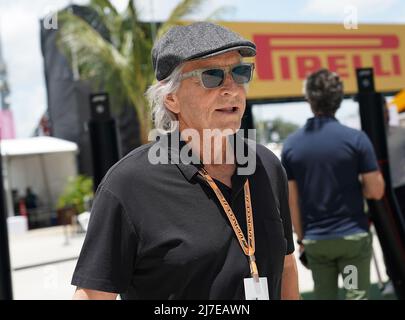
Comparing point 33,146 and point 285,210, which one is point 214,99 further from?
point 33,146

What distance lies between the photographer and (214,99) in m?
1.23

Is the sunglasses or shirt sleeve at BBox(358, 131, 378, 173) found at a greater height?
the sunglasses

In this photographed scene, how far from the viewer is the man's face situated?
1218mm

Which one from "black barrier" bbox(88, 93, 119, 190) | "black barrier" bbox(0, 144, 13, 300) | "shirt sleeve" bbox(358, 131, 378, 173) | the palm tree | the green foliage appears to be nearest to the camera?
"black barrier" bbox(0, 144, 13, 300)

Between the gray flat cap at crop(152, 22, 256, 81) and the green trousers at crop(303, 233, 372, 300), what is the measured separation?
5.40 ft

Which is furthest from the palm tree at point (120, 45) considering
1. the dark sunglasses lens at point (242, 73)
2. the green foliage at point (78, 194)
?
the dark sunglasses lens at point (242, 73)

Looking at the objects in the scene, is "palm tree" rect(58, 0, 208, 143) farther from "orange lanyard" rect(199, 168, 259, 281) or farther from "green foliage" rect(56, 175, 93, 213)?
"orange lanyard" rect(199, 168, 259, 281)

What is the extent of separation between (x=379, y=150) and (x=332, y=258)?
1.22 meters

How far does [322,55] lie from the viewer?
462 inches

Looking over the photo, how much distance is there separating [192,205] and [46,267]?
6039 millimetres

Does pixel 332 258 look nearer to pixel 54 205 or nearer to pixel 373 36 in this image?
pixel 373 36

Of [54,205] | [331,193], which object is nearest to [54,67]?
[54,205]

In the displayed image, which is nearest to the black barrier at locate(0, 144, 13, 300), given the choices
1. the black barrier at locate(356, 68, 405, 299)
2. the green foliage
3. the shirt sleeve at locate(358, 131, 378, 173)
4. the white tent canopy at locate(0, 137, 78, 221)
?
the shirt sleeve at locate(358, 131, 378, 173)

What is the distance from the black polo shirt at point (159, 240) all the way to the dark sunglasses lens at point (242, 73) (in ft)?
0.78
